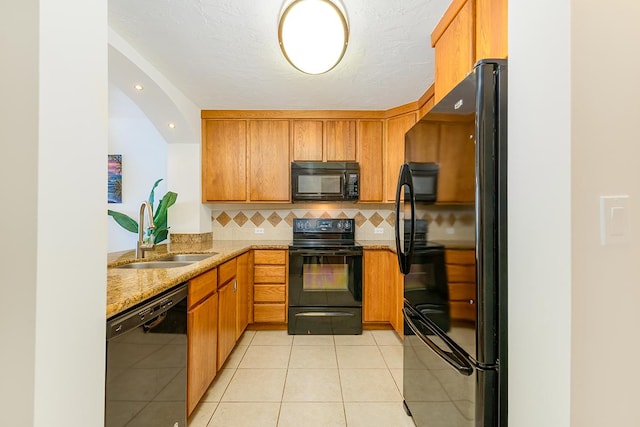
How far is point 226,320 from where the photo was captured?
2.30m

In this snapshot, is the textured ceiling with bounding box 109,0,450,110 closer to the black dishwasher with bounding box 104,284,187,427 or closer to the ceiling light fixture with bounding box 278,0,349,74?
the ceiling light fixture with bounding box 278,0,349,74

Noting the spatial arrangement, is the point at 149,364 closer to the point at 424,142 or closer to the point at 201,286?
the point at 201,286

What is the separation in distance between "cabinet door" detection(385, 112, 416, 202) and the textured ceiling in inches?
9.3

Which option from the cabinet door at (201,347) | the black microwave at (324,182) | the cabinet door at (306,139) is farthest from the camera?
the cabinet door at (306,139)

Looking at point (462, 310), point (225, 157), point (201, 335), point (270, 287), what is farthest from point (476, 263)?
point (225, 157)

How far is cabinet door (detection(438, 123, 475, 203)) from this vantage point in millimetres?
1104

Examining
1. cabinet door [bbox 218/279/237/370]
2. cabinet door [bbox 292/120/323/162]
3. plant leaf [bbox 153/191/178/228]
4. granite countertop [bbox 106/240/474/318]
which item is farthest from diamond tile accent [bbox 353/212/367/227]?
plant leaf [bbox 153/191/178/228]

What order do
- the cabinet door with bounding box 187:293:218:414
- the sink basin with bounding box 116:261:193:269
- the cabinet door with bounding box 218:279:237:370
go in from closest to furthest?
the cabinet door with bounding box 187:293:218:414 → the sink basin with bounding box 116:261:193:269 → the cabinet door with bounding box 218:279:237:370

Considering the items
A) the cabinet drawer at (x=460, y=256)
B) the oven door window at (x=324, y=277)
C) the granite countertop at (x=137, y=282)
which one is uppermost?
the cabinet drawer at (x=460, y=256)

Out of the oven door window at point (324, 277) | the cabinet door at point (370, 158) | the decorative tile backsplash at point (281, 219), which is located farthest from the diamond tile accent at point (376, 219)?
the oven door window at point (324, 277)

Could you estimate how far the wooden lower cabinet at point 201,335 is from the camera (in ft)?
5.35
